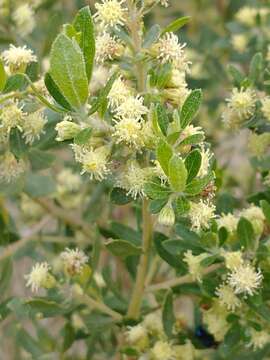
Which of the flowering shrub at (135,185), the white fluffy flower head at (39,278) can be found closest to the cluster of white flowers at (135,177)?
the flowering shrub at (135,185)

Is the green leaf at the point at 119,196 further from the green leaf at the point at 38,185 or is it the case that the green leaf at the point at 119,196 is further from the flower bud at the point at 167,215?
the green leaf at the point at 38,185

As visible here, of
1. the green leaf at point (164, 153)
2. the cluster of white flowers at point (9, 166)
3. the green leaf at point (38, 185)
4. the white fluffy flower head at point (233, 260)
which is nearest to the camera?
the green leaf at point (164, 153)

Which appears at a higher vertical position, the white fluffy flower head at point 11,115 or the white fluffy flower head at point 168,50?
the white fluffy flower head at point 168,50

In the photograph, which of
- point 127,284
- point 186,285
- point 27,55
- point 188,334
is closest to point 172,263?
point 186,285

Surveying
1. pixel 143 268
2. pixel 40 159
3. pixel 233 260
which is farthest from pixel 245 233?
pixel 40 159

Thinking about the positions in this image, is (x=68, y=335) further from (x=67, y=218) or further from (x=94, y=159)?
(x=94, y=159)

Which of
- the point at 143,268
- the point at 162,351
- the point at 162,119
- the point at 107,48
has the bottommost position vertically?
the point at 162,351
